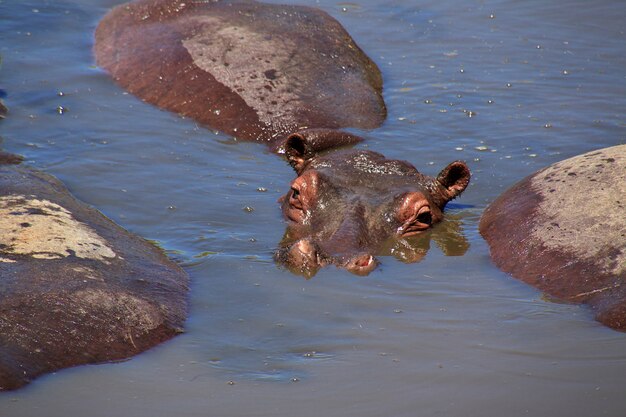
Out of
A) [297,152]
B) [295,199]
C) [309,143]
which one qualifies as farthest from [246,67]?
[295,199]

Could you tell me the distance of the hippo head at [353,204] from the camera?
25.6ft

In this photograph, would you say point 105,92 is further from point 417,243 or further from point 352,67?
point 417,243

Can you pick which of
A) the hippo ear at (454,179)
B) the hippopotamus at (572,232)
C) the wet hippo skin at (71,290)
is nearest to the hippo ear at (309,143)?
the hippo ear at (454,179)

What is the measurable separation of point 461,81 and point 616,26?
306 cm

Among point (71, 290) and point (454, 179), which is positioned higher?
point (71, 290)

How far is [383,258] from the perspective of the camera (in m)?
8.23

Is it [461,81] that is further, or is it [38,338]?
[461,81]

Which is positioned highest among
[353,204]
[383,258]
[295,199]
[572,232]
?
[572,232]

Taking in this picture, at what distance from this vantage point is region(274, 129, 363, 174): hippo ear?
9.68m

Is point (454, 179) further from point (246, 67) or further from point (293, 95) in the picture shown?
point (246, 67)

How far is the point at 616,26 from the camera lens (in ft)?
48.5

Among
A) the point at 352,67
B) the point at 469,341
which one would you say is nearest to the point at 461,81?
the point at 352,67

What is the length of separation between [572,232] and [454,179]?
1759 millimetres

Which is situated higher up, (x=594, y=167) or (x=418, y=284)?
(x=594, y=167)
